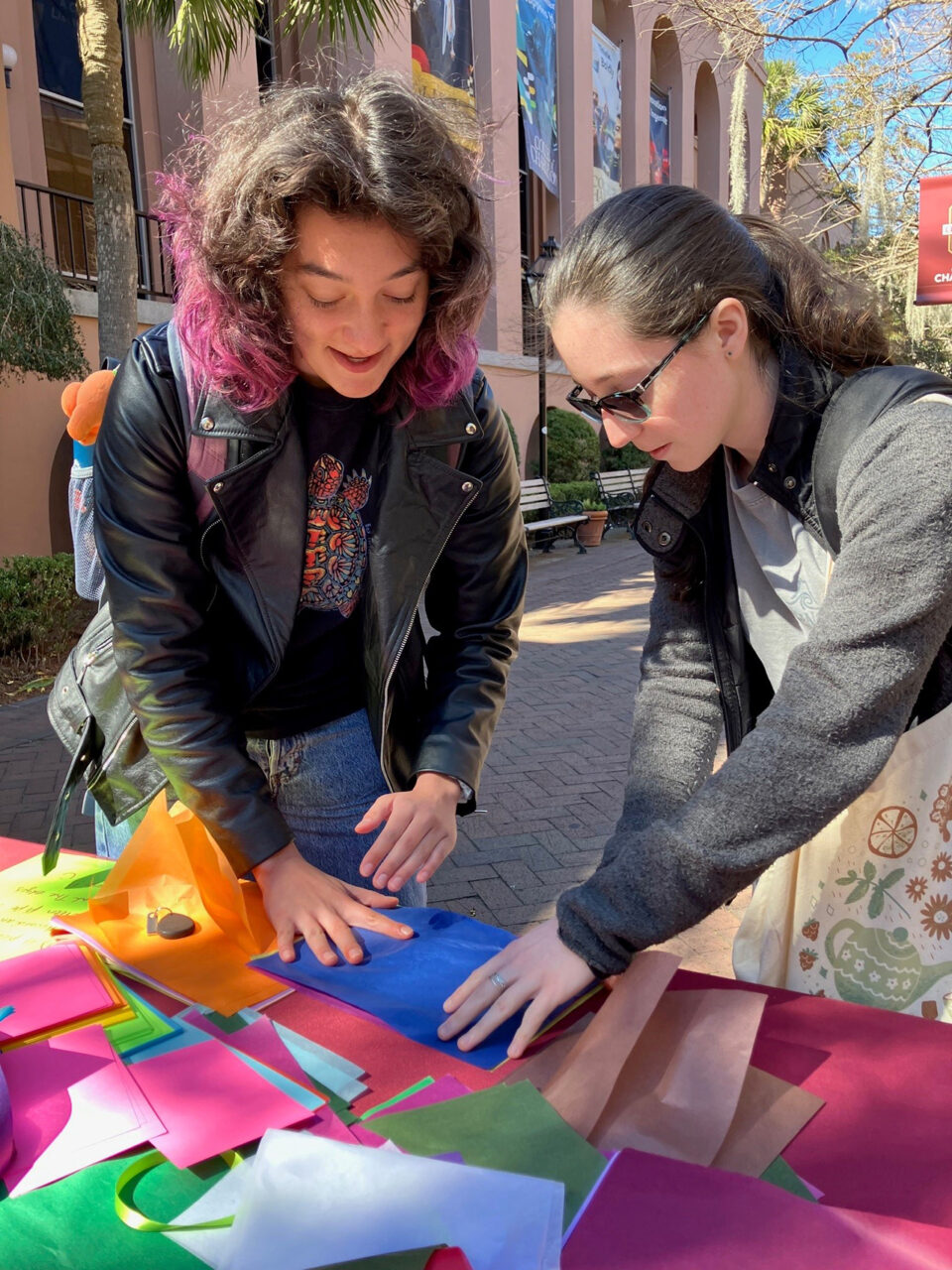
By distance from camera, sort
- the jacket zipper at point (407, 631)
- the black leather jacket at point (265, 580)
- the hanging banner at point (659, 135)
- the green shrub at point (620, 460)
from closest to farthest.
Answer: the black leather jacket at point (265, 580)
the jacket zipper at point (407, 631)
the green shrub at point (620, 460)
the hanging banner at point (659, 135)

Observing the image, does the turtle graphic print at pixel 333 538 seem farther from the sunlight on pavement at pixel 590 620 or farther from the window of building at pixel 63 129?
the window of building at pixel 63 129

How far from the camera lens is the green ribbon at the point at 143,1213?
836 mm

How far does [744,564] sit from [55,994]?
41.5 inches

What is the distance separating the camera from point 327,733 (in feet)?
5.68

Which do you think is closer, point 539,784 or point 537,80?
point 539,784

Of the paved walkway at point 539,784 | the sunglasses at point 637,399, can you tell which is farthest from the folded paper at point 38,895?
the paved walkway at point 539,784

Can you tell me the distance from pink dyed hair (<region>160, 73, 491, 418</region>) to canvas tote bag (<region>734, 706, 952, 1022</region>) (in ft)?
2.90

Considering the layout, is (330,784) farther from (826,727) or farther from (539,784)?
(539,784)

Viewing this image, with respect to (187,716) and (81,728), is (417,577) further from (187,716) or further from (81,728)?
(81,728)

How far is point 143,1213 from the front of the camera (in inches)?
34.1

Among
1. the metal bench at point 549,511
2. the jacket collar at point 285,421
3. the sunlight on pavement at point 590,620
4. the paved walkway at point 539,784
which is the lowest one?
the sunlight on pavement at point 590,620

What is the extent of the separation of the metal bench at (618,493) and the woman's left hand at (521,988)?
43.0ft

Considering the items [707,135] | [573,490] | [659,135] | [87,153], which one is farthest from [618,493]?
[707,135]

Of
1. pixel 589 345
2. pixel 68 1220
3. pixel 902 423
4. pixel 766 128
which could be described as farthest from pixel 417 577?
pixel 766 128
